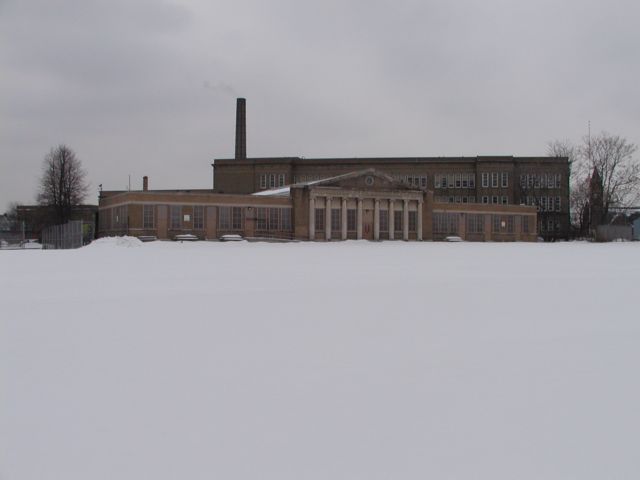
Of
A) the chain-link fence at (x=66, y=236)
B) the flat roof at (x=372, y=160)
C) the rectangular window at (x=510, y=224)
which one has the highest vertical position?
the flat roof at (x=372, y=160)

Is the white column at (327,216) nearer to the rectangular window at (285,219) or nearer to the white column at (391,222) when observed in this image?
the rectangular window at (285,219)

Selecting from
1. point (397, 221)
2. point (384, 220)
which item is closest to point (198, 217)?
point (384, 220)

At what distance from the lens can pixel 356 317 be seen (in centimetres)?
1179

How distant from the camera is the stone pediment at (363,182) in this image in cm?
6888

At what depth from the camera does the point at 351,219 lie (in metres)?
69.8

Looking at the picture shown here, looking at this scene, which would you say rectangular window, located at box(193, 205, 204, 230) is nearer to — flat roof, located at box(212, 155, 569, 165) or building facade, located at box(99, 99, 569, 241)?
building facade, located at box(99, 99, 569, 241)

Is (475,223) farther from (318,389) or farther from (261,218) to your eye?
(318,389)

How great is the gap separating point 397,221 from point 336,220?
25.9 ft

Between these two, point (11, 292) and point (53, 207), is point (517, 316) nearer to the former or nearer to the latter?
point (11, 292)

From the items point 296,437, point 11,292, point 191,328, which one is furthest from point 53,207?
point 296,437

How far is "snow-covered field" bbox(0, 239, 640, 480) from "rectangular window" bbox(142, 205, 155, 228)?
48025mm

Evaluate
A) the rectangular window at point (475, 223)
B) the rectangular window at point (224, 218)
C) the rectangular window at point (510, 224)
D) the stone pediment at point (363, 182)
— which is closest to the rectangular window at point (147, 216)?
the rectangular window at point (224, 218)

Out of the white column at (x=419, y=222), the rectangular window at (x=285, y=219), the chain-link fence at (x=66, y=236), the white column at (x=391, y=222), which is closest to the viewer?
the chain-link fence at (x=66, y=236)

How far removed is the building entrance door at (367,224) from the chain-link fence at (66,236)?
2922 centimetres
